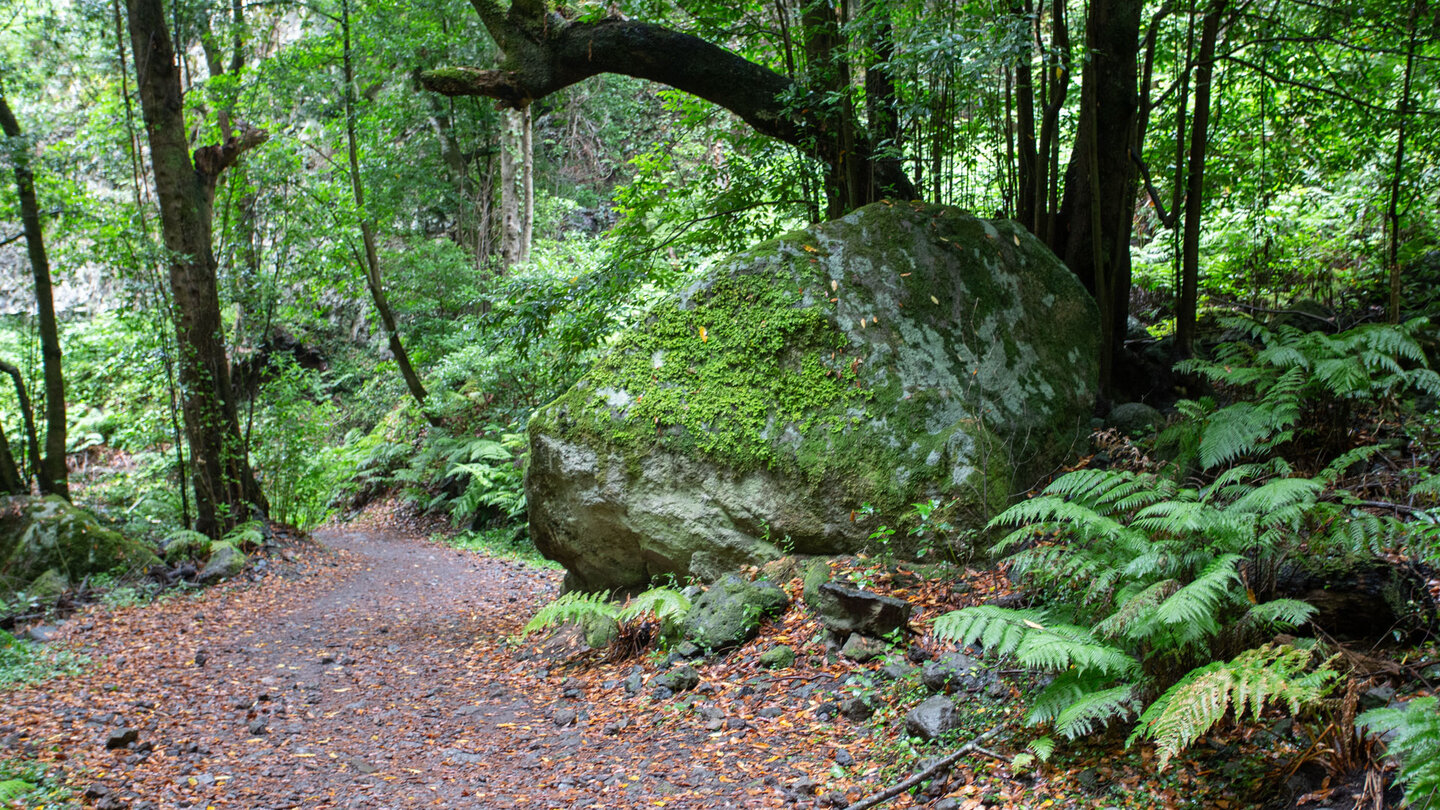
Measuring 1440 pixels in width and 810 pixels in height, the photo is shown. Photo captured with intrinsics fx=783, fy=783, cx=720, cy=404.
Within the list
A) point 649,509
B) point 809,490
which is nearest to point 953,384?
point 809,490

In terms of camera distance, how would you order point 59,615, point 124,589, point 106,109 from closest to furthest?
point 59,615 < point 124,589 < point 106,109

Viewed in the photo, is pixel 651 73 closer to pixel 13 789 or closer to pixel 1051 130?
pixel 1051 130

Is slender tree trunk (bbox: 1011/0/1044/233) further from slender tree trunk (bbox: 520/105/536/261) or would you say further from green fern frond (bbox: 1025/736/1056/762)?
slender tree trunk (bbox: 520/105/536/261)

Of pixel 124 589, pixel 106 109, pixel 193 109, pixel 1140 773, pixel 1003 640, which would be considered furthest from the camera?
pixel 193 109

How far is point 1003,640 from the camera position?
2863 millimetres

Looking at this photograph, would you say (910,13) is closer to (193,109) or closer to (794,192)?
(794,192)

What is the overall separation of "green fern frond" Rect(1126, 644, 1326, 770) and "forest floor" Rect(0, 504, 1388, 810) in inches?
11.0

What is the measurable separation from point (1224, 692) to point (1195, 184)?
484 centimetres

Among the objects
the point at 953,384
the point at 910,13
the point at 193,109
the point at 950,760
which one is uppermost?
the point at 193,109

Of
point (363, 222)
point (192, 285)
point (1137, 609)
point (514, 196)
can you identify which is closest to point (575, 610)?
point (1137, 609)

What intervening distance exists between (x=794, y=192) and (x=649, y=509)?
3.67m

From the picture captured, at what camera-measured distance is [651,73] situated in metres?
6.78

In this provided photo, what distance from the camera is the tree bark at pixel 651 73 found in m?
6.56

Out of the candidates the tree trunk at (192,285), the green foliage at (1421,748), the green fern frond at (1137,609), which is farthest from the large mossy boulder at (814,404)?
the tree trunk at (192,285)
